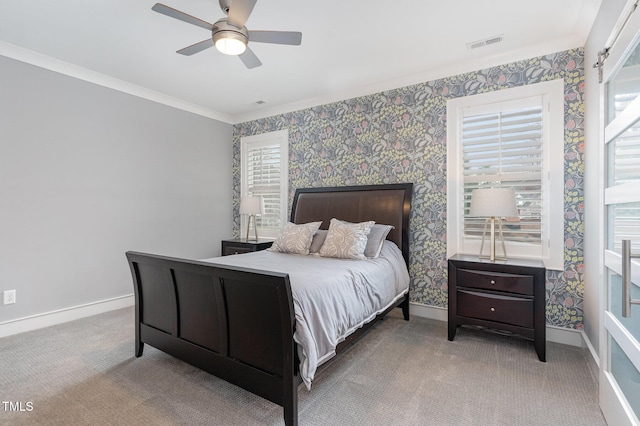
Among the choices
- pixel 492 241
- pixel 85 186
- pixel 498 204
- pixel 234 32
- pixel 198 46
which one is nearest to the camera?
pixel 234 32

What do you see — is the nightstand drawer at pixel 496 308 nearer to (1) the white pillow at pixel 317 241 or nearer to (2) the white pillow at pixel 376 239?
(2) the white pillow at pixel 376 239

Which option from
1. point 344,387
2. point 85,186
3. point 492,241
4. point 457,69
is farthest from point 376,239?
point 85,186

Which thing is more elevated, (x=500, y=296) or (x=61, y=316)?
(x=500, y=296)

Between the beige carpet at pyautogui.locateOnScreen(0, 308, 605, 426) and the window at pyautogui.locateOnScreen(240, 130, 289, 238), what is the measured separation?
2.51 m

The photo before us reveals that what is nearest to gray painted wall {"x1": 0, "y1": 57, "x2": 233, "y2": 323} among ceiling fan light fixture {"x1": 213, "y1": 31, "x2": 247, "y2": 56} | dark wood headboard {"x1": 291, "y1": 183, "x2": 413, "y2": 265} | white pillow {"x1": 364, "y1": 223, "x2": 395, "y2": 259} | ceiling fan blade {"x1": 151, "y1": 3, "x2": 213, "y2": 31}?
dark wood headboard {"x1": 291, "y1": 183, "x2": 413, "y2": 265}

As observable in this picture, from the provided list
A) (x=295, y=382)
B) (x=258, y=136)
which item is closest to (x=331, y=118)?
(x=258, y=136)

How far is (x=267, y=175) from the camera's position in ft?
16.3

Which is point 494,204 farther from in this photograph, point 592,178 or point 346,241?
point 346,241

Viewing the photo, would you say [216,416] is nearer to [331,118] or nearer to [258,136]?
[331,118]

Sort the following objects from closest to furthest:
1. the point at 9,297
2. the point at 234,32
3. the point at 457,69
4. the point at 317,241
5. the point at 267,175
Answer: the point at 234,32
the point at 9,297
the point at 457,69
the point at 317,241
the point at 267,175

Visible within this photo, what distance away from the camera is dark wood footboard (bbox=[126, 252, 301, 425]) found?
166cm

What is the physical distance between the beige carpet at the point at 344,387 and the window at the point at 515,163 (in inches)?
38.6

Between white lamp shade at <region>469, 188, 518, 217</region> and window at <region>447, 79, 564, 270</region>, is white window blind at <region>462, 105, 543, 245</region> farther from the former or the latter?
white lamp shade at <region>469, 188, 518, 217</region>

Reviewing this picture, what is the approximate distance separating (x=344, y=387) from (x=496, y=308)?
152 centimetres
